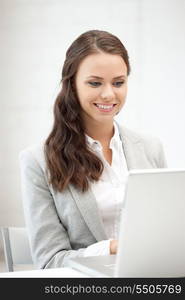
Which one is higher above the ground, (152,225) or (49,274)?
(152,225)

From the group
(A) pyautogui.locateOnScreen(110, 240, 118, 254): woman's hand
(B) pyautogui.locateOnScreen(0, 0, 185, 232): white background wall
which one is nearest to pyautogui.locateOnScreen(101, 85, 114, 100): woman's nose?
(A) pyautogui.locateOnScreen(110, 240, 118, 254): woman's hand

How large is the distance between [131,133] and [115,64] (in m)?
0.36

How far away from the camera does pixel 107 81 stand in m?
2.14

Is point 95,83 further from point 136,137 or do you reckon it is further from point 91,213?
point 91,213

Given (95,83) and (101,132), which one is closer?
(95,83)

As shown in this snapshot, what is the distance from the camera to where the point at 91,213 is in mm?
2098

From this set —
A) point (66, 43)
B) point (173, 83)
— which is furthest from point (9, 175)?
point (173, 83)

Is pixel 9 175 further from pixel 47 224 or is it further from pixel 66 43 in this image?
pixel 47 224

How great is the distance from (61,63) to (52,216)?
2.33 metres

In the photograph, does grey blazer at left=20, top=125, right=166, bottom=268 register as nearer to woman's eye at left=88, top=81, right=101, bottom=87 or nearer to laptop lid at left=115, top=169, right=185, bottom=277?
woman's eye at left=88, top=81, right=101, bottom=87

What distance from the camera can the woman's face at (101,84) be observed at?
2.14 metres

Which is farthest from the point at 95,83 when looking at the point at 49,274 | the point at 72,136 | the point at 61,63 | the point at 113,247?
the point at 61,63

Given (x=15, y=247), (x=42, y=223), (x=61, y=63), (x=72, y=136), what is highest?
(x=61, y=63)

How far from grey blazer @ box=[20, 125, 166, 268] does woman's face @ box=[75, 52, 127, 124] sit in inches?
10.2
